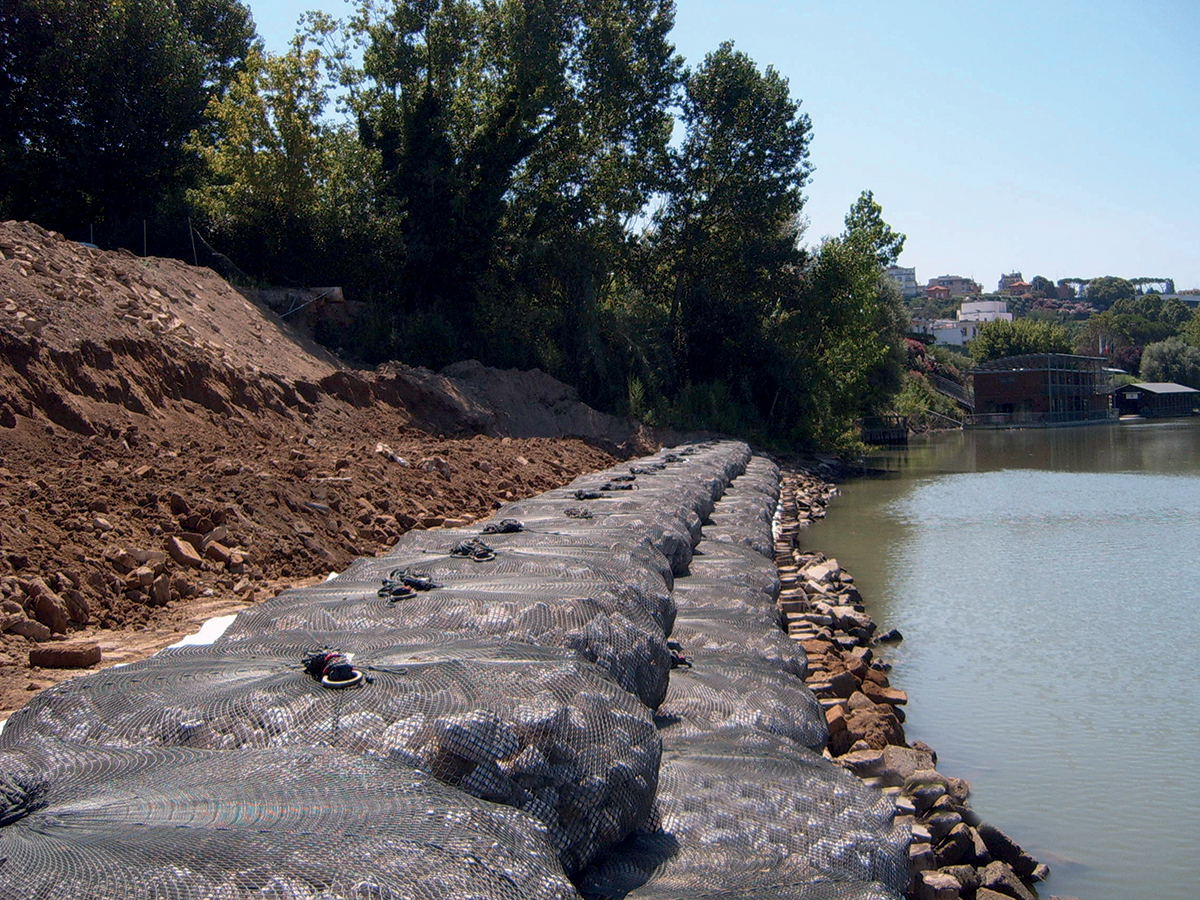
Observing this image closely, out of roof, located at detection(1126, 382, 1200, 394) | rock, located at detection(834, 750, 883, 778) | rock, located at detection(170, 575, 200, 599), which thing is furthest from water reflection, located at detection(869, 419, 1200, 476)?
rock, located at detection(170, 575, 200, 599)

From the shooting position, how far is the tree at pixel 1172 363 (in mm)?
83312

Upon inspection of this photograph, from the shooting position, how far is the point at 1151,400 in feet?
239

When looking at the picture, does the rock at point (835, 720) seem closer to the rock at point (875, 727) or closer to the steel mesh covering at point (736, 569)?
the rock at point (875, 727)

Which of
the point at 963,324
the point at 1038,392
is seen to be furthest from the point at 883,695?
the point at 963,324

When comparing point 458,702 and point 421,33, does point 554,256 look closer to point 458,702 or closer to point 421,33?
point 421,33

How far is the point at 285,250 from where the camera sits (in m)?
23.2

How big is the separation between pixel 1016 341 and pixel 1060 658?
78.0 m

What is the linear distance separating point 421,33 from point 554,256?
719 cm

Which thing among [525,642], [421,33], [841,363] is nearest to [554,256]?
[421,33]

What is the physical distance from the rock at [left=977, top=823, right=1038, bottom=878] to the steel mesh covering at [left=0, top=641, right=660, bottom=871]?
3.19 meters

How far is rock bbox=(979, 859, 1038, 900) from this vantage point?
203 inches

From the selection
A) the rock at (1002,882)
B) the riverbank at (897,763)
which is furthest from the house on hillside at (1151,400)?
the rock at (1002,882)

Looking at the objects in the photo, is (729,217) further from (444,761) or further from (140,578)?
(444,761)

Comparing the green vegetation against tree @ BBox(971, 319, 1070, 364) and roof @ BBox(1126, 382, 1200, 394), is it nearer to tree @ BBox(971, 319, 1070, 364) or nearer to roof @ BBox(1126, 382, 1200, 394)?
roof @ BBox(1126, 382, 1200, 394)
